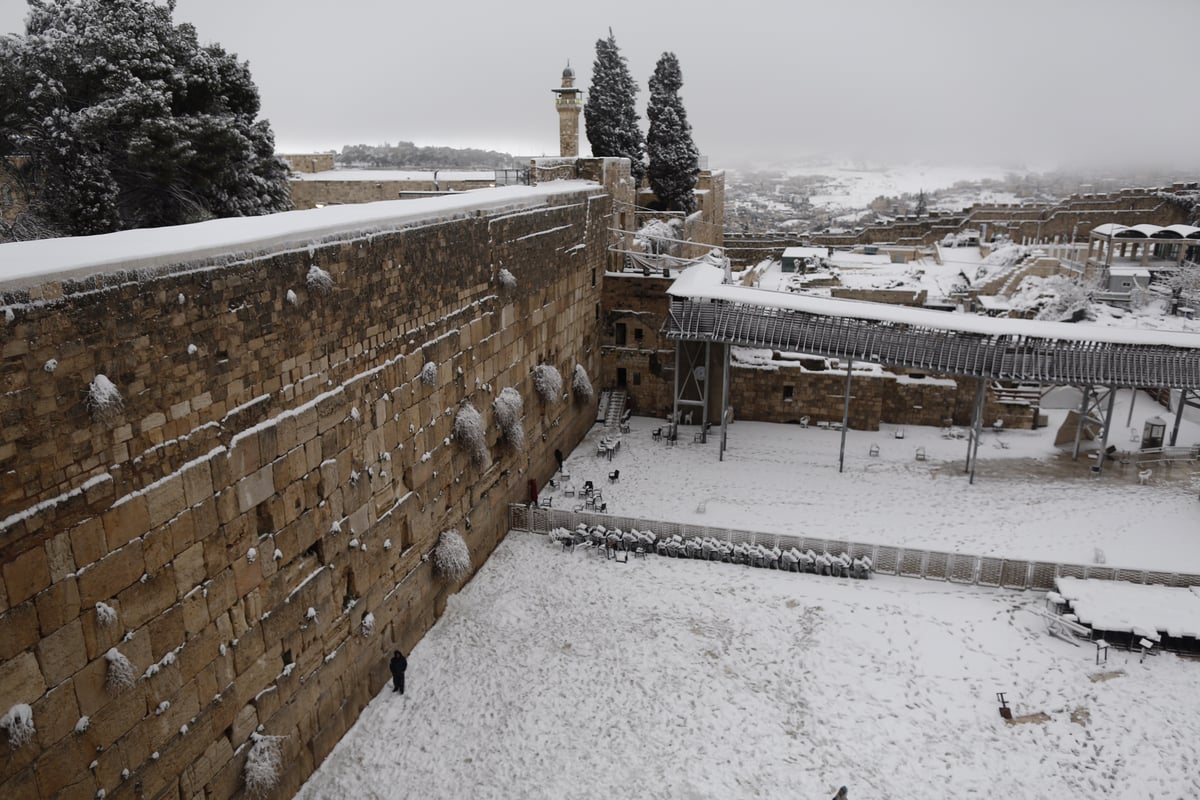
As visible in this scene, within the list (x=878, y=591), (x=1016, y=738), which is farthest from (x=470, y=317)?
(x=1016, y=738)

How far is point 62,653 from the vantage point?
6199 millimetres

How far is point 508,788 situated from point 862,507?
31.0 feet

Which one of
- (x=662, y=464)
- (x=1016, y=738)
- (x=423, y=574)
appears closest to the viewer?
(x=1016, y=738)

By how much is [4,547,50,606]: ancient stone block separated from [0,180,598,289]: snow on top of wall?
6.39 feet

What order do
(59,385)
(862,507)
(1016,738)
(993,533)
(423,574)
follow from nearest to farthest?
(59,385) → (1016,738) → (423,574) → (993,533) → (862,507)

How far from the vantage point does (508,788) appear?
9.32 m

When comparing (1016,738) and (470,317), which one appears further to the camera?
(470,317)

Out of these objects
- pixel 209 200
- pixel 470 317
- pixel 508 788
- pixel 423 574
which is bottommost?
pixel 508 788

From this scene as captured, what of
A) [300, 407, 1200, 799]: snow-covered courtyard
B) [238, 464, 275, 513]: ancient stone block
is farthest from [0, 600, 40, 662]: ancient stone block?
[300, 407, 1200, 799]: snow-covered courtyard

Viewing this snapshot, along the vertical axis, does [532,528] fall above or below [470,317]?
below

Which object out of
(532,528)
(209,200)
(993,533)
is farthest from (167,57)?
(993,533)

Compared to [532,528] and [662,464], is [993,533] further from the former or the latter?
[532,528]

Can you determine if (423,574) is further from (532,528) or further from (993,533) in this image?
(993,533)

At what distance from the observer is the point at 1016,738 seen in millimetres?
10141
